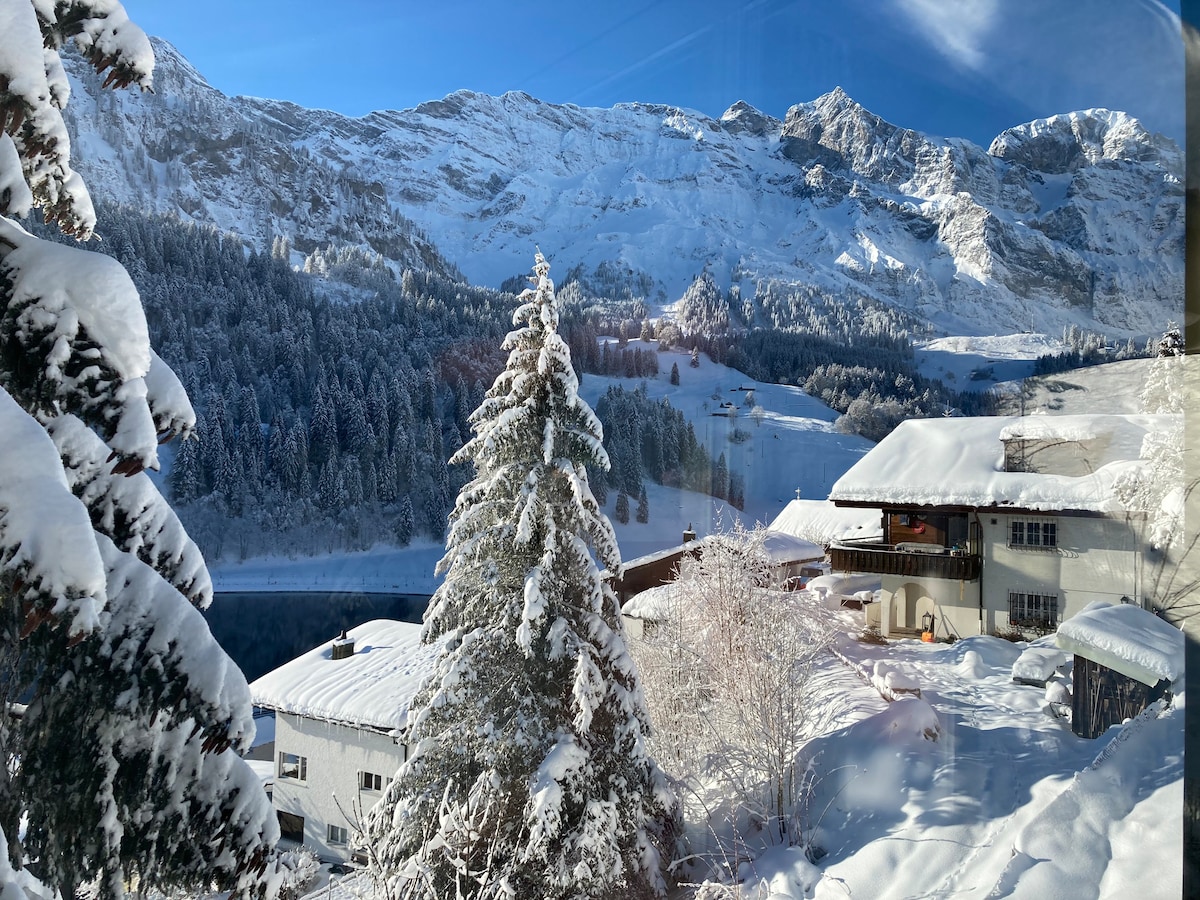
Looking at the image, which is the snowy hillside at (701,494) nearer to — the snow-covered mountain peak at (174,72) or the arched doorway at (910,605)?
the arched doorway at (910,605)

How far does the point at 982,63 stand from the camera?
300cm

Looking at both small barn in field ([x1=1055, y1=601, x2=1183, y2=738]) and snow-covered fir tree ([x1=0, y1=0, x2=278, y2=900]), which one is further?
small barn in field ([x1=1055, y1=601, x2=1183, y2=738])

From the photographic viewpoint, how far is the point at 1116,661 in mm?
2334

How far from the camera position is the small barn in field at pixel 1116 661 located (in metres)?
1.78

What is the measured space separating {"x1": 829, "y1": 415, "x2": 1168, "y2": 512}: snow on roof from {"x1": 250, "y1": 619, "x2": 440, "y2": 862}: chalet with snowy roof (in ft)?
19.5

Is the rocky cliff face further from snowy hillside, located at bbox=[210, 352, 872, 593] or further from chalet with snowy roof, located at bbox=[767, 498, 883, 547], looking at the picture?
chalet with snowy roof, located at bbox=[767, 498, 883, 547]

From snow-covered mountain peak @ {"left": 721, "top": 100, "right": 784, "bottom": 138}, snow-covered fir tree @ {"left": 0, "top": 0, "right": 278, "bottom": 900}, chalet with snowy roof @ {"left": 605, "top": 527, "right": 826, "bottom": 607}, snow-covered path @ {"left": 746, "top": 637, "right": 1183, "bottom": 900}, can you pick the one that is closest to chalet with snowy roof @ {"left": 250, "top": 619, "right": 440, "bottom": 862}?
chalet with snowy roof @ {"left": 605, "top": 527, "right": 826, "bottom": 607}

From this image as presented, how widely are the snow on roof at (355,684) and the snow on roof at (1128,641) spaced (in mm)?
7349

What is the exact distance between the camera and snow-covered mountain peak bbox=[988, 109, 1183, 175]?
6.15 ft

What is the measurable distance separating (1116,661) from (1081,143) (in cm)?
180

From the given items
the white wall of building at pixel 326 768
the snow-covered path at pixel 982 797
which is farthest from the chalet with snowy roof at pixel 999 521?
the white wall of building at pixel 326 768

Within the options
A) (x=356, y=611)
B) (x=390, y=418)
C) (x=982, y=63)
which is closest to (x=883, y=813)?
(x=982, y=63)

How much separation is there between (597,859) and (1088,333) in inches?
166

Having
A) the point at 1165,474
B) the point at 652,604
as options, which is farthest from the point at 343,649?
the point at 1165,474
